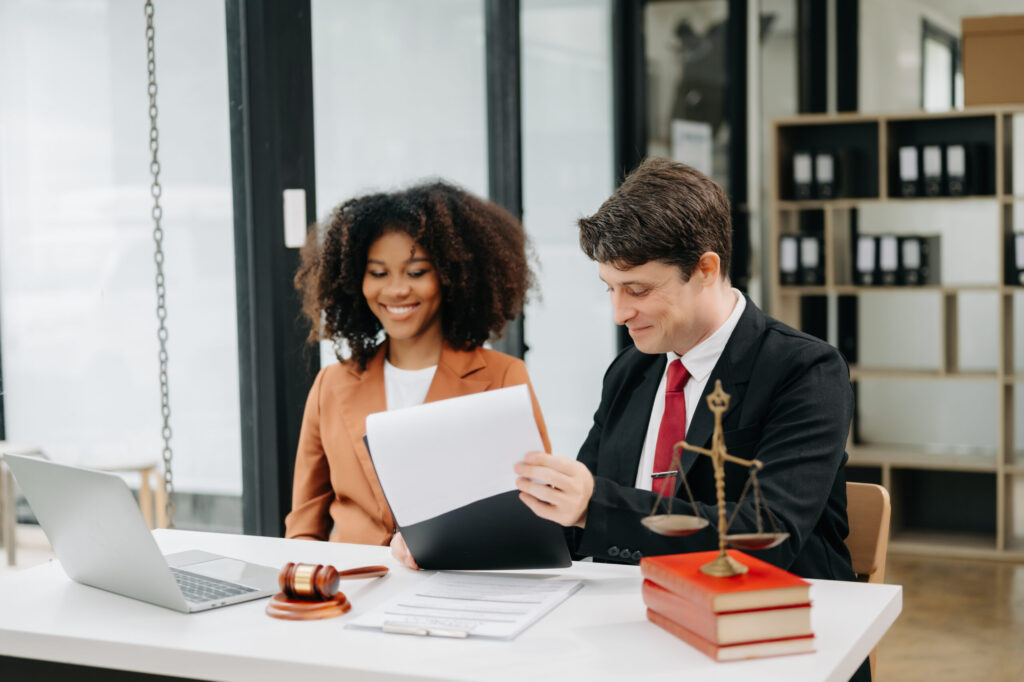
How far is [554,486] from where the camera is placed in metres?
1.59

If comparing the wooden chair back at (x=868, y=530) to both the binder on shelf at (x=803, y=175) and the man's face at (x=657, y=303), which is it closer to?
the man's face at (x=657, y=303)

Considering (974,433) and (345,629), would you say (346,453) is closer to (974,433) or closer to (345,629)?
(345,629)

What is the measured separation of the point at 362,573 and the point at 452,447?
28 cm

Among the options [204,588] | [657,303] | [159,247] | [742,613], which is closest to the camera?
[742,613]

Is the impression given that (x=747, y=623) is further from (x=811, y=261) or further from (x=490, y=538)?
(x=811, y=261)

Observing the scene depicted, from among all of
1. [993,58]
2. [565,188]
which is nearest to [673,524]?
[565,188]

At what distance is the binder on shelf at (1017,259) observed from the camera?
4523mm

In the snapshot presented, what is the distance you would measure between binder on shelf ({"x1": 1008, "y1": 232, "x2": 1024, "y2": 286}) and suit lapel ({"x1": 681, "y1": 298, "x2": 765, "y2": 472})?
3.09 m

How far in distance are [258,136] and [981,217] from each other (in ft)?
11.7

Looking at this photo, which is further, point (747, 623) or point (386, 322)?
point (386, 322)

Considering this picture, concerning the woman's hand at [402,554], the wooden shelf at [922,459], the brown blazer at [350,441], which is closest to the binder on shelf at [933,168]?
the wooden shelf at [922,459]

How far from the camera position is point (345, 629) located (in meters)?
1.50

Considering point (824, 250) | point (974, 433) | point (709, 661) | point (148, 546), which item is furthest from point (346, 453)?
point (974, 433)

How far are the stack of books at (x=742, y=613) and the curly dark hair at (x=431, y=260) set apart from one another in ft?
4.30
